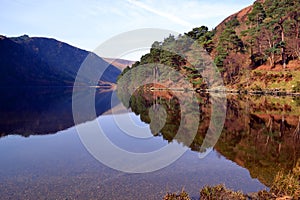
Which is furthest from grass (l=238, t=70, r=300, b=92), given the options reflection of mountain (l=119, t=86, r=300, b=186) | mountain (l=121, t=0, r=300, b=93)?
reflection of mountain (l=119, t=86, r=300, b=186)

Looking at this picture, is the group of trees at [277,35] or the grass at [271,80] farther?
the group of trees at [277,35]

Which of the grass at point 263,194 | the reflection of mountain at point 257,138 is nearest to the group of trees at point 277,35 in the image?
the reflection of mountain at point 257,138

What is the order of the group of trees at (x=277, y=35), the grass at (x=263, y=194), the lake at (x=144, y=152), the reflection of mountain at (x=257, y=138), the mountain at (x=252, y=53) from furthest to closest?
the group of trees at (x=277, y=35) < the mountain at (x=252, y=53) < the reflection of mountain at (x=257, y=138) < the lake at (x=144, y=152) < the grass at (x=263, y=194)

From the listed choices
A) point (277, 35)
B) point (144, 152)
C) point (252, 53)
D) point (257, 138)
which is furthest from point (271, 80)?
point (144, 152)

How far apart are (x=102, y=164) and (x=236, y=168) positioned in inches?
292

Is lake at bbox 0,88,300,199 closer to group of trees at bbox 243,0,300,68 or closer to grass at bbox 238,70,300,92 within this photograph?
grass at bbox 238,70,300,92

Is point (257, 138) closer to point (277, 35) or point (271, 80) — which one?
point (271, 80)

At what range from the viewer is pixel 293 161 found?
47.2 ft

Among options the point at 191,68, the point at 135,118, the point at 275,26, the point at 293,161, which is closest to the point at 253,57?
the point at 275,26

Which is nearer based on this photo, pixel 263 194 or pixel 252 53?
pixel 263 194

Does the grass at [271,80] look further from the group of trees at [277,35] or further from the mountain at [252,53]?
the group of trees at [277,35]

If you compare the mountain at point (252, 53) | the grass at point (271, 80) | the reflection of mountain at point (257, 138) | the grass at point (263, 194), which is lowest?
the reflection of mountain at point (257, 138)

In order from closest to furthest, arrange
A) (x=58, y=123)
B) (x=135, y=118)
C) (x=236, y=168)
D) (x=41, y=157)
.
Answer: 1. (x=236, y=168)
2. (x=41, y=157)
3. (x=58, y=123)
4. (x=135, y=118)

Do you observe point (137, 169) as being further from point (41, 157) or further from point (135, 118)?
point (135, 118)
